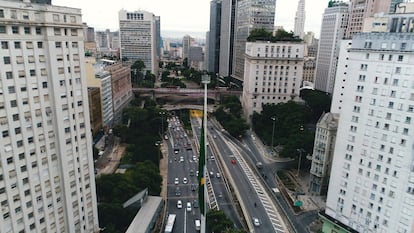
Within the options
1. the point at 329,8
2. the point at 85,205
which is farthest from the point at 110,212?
the point at 329,8

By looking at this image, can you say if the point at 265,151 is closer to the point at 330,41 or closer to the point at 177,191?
the point at 177,191

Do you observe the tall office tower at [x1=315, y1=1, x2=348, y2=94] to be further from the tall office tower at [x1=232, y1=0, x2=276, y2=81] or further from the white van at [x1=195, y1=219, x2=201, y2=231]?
the white van at [x1=195, y1=219, x2=201, y2=231]

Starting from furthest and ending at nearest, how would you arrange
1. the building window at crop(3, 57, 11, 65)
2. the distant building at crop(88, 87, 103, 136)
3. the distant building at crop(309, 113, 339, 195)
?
1. the distant building at crop(88, 87, 103, 136)
2. the distant building at crop(309, 113, 339, 195)
3. the building window at crop(3, 57, 11, 65)

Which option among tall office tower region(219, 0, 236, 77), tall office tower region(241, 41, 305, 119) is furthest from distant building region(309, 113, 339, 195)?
tall office tower region(219, 0, 236, 77)

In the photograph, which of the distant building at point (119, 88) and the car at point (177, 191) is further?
the distant building at point (119, 88)

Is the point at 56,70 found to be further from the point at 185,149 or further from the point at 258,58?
the point at 258,58

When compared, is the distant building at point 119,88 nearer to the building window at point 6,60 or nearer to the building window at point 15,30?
the building window at point 15,30

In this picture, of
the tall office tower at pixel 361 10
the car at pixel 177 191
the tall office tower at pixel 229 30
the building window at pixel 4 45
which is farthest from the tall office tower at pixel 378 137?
the tall office tower at pixel 229 30
